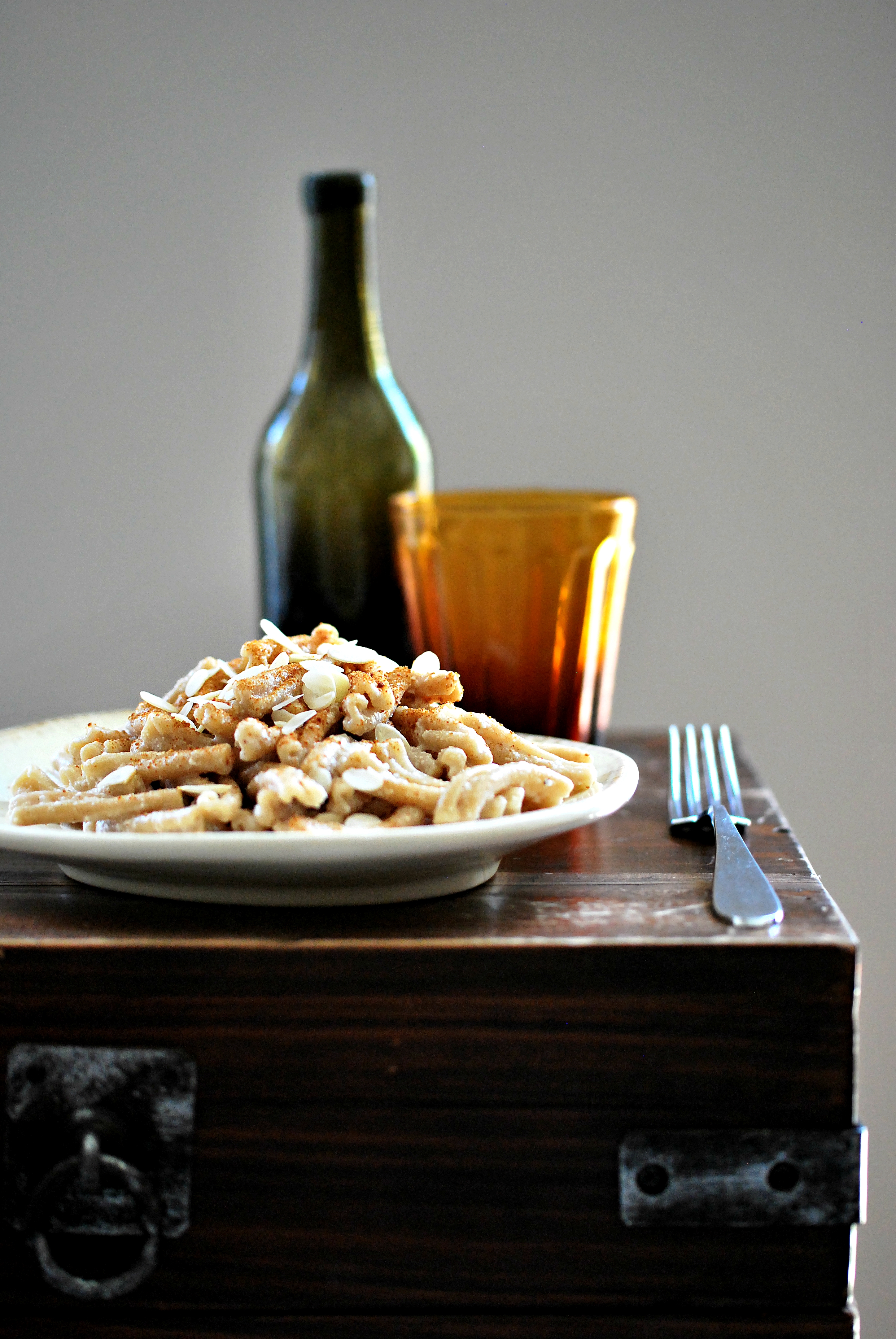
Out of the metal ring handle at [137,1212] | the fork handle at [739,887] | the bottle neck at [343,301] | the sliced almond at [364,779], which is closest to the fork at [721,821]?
the fork handle at [739,887]

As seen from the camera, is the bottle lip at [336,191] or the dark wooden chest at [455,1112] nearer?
the dark wooden chest at [455,1112]

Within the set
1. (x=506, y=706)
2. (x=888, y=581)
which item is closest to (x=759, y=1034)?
(x=506, y=706)

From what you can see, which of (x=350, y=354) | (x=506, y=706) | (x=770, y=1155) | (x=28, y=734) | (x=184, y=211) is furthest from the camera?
(x=184, y=211)

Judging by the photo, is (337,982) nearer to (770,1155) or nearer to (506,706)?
(770,1155)

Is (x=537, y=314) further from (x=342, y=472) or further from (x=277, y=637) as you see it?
Result: (x=277, y=637)

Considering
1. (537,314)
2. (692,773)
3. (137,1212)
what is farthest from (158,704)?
(537,314)

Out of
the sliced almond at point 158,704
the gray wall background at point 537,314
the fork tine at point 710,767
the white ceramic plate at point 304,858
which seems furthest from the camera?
the gray wall background at point 537,314

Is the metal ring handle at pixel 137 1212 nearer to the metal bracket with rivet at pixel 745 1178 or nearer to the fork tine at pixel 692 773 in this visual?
the metal bracket with rivet at pixel 745 1178

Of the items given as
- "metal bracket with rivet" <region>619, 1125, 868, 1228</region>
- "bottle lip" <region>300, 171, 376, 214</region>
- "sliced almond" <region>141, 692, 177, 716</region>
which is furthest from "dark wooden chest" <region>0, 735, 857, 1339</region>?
"bottle lip" <region>300, 171, 376, 214</region>
